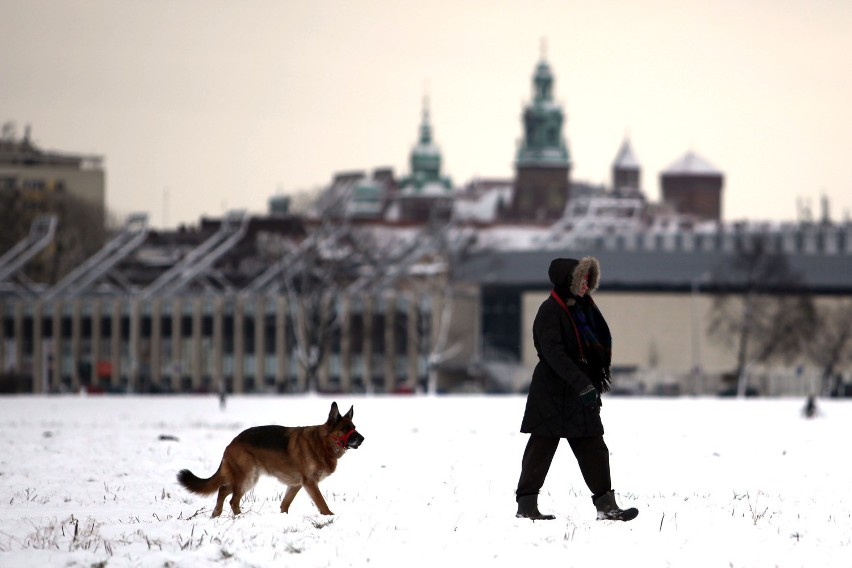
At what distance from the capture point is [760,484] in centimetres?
1816

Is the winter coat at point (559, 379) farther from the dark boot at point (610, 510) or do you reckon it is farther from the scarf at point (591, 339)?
the dark boot at point (610, 510)

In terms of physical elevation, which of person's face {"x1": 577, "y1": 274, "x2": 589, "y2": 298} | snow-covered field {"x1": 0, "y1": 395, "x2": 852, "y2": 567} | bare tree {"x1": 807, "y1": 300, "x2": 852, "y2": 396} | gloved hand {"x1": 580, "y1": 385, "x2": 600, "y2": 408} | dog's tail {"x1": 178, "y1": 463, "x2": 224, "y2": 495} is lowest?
bare tree {"x1": 807, "y1": 300, "x2": 852, "y2": 396}

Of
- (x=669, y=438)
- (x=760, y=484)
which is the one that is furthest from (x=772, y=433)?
(x=760, y=484)

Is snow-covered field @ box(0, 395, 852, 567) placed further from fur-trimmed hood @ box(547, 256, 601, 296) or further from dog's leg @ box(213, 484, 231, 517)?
A: fur-trimmed hood @ box(547, 256, 601, 296)

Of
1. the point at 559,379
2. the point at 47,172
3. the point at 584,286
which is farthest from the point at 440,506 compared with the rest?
the point at 47,172

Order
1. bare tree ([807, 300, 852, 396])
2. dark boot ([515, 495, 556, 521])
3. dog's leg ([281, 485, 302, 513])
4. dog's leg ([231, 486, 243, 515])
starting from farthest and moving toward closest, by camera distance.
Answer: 1. bare tree ([807, 300, 852, 396])
2. dog's leg ([281, 485, 302, 513])
3. dog's leg ([231, 486, 243, 515])
4. dark boot ([515, 495, 556, 521])

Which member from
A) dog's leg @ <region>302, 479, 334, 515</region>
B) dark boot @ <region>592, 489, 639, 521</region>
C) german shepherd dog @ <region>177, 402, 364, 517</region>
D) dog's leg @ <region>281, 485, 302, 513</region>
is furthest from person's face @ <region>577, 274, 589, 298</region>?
dog's leg @ <region>281, 485, 302, 513</region>

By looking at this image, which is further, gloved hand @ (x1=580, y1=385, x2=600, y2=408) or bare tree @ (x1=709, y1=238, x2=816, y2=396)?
bare tree @ (x1=709, y1=238, x2=816, y2=396)

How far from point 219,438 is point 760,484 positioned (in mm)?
10336

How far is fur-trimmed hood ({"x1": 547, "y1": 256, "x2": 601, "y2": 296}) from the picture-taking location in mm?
14008

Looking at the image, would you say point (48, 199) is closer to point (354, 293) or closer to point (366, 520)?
point (354, 293)

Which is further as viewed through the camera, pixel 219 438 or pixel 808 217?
pixel 808 217

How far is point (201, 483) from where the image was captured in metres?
14.6

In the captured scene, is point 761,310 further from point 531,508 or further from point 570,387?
point 570,387
